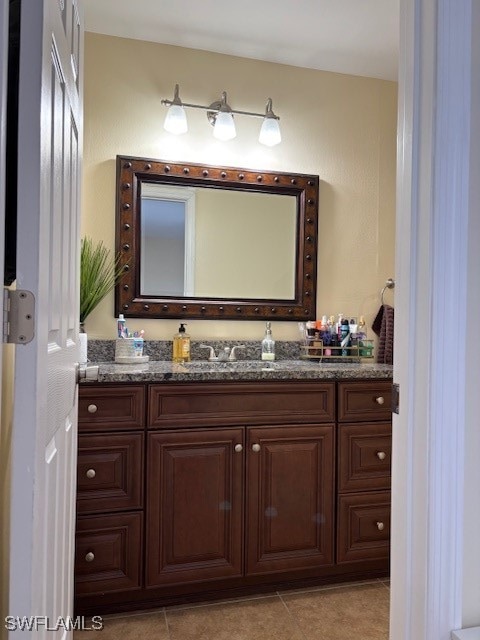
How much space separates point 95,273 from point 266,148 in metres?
1.13

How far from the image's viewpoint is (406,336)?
1036 mm

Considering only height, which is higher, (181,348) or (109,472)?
(181,348)

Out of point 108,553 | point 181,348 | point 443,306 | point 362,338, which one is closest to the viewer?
point 443,306

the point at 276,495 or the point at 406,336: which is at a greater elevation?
the point at 406,336

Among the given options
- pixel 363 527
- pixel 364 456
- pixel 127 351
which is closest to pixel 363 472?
pixel 364 456

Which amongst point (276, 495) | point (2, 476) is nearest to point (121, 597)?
point (276, 495)

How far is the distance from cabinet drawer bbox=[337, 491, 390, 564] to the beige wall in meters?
0.90

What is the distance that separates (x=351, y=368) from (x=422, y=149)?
1321 mm

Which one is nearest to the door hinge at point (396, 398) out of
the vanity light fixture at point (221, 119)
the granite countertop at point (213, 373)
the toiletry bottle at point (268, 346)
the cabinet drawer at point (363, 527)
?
the granite countertop at point (213, 373)

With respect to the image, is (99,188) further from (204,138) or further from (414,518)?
(414,518)

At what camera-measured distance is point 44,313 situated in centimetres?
86

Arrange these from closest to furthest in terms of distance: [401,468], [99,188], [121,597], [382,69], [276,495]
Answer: [401,468] < [121,597] < [276,495] < [99,188] < [382,69]

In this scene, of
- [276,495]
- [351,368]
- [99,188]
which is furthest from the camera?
[99,188]

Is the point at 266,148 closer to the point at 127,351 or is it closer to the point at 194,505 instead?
the point at 127,351
